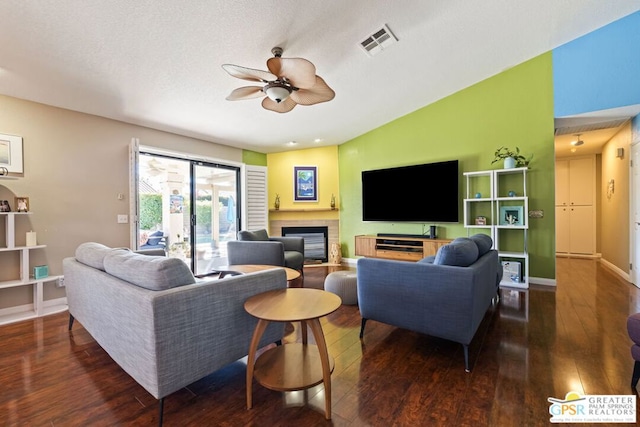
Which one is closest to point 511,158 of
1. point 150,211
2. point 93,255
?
point 93,255

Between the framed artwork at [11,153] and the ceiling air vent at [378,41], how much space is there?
12.9ft

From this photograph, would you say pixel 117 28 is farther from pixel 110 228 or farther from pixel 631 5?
pixel 631 5

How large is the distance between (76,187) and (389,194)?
15.5 feet

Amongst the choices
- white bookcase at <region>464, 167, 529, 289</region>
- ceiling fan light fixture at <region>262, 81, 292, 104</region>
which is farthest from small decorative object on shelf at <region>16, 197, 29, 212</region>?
white bookcase at <region>464, 167, 529, 289</region>

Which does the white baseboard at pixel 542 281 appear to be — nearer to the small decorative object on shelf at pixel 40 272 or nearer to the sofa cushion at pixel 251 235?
the sofa cushion at pixel 251 235

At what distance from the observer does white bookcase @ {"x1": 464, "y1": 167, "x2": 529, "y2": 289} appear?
156 inches

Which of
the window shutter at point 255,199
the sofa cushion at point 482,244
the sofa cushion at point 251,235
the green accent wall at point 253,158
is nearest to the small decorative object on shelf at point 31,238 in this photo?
the sofa cushion at point 251,235

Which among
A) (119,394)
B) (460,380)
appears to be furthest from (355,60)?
(119,394)

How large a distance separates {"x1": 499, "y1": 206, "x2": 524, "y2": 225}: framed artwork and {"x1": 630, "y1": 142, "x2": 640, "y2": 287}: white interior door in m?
1.38

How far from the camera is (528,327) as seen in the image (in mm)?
2582

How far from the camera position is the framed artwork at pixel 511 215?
160 inches

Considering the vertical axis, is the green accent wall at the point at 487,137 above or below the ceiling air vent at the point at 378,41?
below

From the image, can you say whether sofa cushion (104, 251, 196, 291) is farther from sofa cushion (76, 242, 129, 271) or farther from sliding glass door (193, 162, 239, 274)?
sliding glass door (193, 162, 239, 274)

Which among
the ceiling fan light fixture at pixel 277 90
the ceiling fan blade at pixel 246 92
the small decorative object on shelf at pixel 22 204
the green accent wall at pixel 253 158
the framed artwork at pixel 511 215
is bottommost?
the framed artwork at pixel 511 215
